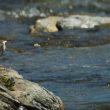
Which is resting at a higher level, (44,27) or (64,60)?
(44,27)

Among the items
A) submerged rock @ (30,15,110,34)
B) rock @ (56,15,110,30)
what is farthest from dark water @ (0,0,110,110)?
rock @ (56,15,110,30)

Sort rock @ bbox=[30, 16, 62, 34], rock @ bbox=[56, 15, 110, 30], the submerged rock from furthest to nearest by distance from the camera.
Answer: rock @ bbox=[56, 15, 110, 30] → the submerged rock → rock @ bbox=[30, 16, 62, 34]

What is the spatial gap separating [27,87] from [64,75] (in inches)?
136

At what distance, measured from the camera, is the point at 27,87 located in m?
8.44

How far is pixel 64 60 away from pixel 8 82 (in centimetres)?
541

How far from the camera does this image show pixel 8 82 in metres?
8.30

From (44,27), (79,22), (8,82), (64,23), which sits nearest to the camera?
(8,82)

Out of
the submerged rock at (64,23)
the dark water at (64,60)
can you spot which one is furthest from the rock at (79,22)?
the dark water at (64,60)

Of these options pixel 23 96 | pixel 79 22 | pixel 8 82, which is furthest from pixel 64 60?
pixel 79 22

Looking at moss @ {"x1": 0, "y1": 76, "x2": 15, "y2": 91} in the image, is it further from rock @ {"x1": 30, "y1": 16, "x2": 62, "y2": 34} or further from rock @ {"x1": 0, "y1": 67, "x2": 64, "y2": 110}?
rock @ {"x1": 30, "y1": 16, "x2": 62, "y2": 34}

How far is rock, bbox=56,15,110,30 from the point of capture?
18.9 m

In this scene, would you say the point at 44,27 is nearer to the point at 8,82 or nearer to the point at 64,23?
the point at 64,23

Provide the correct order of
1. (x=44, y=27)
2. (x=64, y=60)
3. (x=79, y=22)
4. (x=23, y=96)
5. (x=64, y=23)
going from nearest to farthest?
(x=23, y=96)
(x=64, y=60)
(x=44, y=27)
(x=64, y=23)
(x=79, y=22)

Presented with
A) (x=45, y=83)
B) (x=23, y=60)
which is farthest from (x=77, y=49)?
(x=45, y=83)
